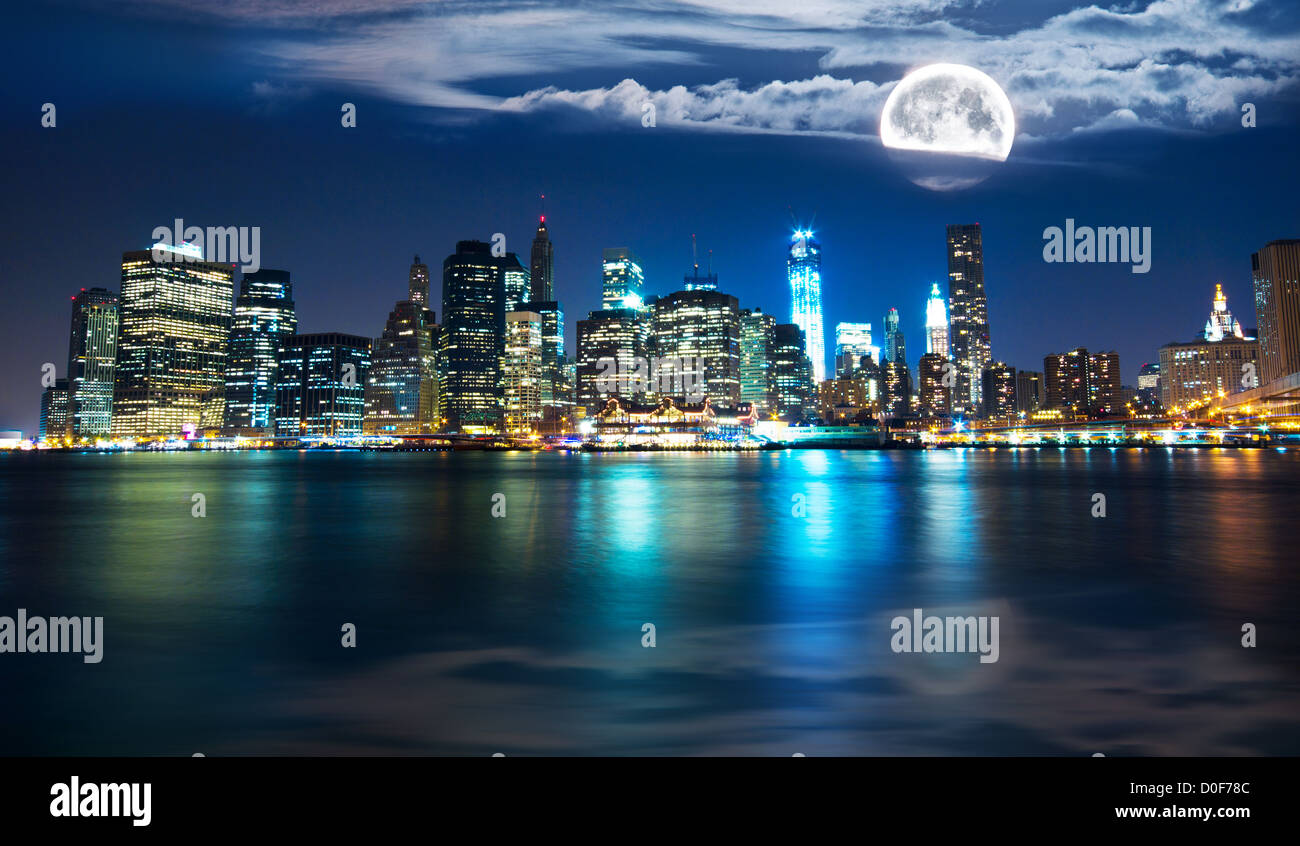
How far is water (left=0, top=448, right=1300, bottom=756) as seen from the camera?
9219 millimetres

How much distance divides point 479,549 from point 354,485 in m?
52.8

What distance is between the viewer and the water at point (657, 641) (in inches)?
363

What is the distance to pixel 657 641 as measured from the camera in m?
14.1
